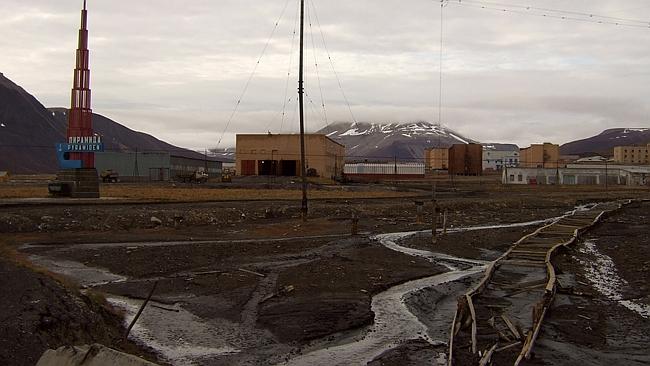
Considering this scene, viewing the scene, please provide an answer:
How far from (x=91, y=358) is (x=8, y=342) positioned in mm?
3658

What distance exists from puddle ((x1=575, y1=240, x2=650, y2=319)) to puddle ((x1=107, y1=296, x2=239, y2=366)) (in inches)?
321

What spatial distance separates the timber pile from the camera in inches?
375

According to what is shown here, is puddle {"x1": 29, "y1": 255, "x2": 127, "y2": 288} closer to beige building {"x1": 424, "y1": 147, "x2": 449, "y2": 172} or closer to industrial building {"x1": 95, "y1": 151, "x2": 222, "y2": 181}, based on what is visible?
industrial building {"x1": 95, "y1": 151, "x2": 222, "y2": 181}

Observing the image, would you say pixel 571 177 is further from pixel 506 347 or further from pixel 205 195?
pixel 506 347

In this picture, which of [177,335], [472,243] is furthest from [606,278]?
[177,335]

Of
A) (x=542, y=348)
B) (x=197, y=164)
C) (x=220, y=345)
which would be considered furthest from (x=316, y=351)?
(x=197, y=164)

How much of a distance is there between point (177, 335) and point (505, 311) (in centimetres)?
622

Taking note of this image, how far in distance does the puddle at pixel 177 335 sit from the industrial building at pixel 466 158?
131844 mm

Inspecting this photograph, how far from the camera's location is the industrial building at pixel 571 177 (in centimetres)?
11381

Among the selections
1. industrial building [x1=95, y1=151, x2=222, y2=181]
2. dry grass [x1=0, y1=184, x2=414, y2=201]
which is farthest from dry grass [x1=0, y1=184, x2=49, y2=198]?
industrial building [x1=95, y1=151, x2=222, y2=181]

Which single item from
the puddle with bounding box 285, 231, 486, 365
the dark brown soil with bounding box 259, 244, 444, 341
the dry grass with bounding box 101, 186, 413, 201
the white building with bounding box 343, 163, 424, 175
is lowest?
the puddle with bounding box 285, 231, 486, 365

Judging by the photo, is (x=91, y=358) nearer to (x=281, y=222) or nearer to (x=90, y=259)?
(x=90, y=259)

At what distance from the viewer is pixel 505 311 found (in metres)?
12.9

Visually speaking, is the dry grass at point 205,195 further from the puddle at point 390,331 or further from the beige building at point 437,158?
the beige building at point 437,158
